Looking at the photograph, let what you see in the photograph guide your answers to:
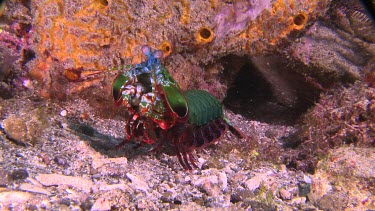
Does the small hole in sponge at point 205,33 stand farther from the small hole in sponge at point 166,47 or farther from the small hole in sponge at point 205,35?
the small hole in sponge at point 166,47

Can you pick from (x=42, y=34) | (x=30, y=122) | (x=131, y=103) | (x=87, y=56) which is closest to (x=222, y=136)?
(x=131, y=103)

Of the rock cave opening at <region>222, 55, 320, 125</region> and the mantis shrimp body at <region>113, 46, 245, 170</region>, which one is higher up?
the rock cave opening at <region>222, 55, 320, 125</region>

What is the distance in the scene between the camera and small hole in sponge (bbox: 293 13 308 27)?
4.16m

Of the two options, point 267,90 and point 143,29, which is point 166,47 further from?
point 267,90

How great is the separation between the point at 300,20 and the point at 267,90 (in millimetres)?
1488

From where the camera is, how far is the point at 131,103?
10.3ft

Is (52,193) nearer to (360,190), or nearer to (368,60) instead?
(360,190)

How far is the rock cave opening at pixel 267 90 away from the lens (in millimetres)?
4773

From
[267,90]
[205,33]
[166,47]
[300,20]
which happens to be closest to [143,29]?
[166,47]

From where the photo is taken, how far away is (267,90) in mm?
5277

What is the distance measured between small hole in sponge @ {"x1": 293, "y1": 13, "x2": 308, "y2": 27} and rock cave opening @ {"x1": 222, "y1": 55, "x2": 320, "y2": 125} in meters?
0.63

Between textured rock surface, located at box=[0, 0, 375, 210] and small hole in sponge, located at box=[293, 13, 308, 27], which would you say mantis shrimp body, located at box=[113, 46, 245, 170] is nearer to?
textured rock surface, located at box=[0, 0, 375, 210]

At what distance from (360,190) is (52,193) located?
2.84 meters

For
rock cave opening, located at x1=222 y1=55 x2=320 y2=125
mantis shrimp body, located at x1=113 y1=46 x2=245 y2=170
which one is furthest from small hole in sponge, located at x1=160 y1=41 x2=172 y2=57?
Result: rock cave opening, located at x1=222 y1=55 x2=320 y2=125
